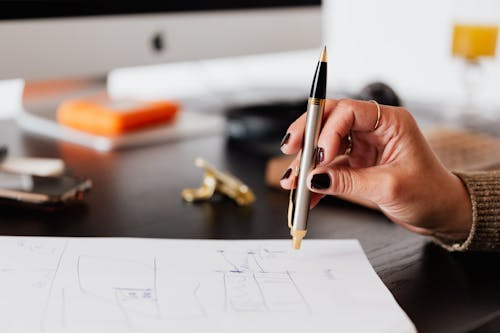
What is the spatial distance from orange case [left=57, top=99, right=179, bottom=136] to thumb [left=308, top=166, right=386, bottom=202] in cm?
49

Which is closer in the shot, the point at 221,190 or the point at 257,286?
the point at 257,286

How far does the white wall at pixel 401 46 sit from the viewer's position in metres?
1.91

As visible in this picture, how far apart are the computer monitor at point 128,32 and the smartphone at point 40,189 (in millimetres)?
257

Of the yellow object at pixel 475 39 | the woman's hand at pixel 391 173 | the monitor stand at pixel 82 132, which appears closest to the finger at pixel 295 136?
the woman's hand at pixel 391 173

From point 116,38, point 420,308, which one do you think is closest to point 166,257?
point 420,308

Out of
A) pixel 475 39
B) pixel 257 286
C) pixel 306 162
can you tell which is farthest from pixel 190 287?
pixel 475 39

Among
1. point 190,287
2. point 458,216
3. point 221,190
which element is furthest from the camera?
point 221,190

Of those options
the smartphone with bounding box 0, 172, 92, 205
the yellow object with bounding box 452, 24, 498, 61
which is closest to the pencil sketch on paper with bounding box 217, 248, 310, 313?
the smartphone with bounding box 0, 172, 92, 205

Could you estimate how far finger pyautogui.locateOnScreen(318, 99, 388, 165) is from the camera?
1.91 ft

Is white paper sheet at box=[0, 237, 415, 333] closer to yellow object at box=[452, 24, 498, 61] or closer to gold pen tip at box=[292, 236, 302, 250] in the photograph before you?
gold pen tip at box=[292, 236, 302, 250]

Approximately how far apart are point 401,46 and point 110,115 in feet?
4.08

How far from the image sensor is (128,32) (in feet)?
3.43

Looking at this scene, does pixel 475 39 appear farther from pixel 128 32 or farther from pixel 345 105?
pixel 345 105

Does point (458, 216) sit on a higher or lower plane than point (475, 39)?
A: lower
